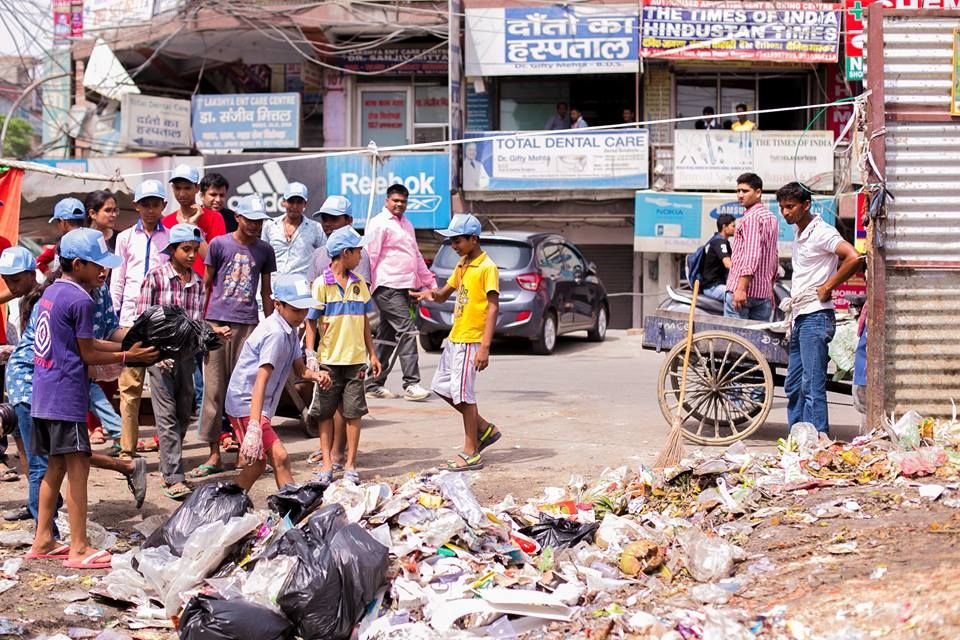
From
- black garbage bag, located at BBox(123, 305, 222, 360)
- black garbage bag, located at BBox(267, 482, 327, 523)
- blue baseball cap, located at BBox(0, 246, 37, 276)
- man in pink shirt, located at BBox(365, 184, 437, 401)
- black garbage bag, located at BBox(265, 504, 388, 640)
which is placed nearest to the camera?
black garbage bag, located at BBox(265, 504, 388, 640)

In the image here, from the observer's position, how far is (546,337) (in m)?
15.3

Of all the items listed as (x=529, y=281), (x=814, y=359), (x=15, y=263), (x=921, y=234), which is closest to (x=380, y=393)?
(x=529, y=281)

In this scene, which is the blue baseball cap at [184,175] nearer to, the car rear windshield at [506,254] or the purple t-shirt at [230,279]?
the purple t-shirt at [230,279]

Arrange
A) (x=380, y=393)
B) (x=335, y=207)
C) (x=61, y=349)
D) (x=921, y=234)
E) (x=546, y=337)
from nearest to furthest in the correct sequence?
1. (x=61, y=349)
2. (x=921, y=234)
3. (x=335, y=207)
4. (x=380, y=393)
5. (x=546, y=337)

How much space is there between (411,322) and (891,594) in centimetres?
651

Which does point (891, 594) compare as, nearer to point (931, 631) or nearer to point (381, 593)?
point (931, 631)

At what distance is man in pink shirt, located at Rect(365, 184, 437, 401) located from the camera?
10312 millimetres

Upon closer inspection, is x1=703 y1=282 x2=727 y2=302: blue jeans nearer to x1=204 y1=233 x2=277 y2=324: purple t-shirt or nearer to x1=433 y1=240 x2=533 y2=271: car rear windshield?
x1=204 y1=233 x2=277 y2=324: purple t-shirt

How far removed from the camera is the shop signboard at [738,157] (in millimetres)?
20984

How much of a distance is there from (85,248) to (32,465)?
1.33m

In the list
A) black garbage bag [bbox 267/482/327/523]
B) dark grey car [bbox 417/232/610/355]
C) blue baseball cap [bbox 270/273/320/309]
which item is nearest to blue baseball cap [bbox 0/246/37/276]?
blue baseball cap [bbox 270/273/320/309]

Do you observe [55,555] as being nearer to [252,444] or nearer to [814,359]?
[252,444]

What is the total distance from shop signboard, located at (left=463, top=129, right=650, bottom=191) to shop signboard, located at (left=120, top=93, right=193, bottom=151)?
5786mm

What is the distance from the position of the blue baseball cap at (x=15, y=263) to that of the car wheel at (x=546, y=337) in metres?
8.97
